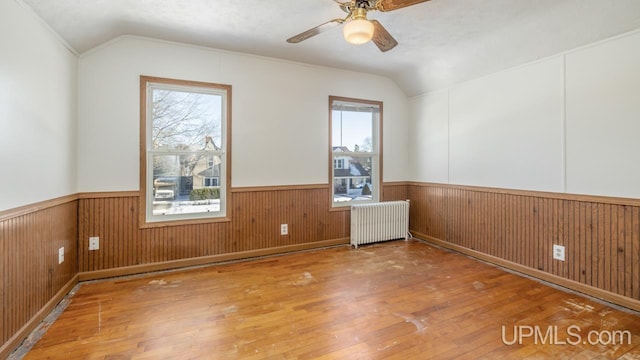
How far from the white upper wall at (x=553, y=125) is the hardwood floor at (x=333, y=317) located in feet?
3.68

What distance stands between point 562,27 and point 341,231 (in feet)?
10.8

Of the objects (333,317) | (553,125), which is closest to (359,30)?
(333,317)

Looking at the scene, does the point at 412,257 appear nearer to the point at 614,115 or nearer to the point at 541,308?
the point at 541,308

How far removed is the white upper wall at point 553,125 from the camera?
2512 mm

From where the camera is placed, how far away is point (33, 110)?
2.19m

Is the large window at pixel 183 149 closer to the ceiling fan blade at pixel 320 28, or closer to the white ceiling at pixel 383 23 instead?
the white ceiling at pixel 383 23

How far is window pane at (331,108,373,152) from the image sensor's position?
4336 millimetres

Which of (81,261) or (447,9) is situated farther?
(81,261)

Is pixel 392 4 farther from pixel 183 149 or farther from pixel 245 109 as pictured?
pixel 183 149

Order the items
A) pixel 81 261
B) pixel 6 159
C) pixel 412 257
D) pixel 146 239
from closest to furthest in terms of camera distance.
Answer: pixel 6 159, pixel 81 261, pixel 146 239, pixel 412 257

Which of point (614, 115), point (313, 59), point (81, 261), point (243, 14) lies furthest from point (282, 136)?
point (614, 115)

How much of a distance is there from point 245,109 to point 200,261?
6.26 ft

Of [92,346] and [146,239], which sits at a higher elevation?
[146,239]

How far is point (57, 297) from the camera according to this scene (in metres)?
2.52
